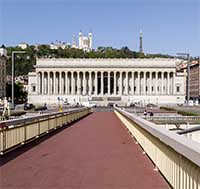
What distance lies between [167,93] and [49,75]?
132 feet

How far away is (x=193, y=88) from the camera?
19675 cm

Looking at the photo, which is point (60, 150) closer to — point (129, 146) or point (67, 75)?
point (129, 146)

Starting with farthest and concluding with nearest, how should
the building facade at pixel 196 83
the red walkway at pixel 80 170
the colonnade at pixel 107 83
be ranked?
the building facade at pixel 196 83, the colonnade at pixel 107 83, the red walkway at pixel 80 170

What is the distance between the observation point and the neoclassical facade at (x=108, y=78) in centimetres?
16880

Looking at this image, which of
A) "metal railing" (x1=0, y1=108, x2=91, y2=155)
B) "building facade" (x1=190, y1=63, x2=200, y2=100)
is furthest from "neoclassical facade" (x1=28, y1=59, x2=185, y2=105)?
"metal railing" (x1=0, y1=108, x2=91, y2=155)

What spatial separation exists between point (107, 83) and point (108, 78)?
226 centimetres

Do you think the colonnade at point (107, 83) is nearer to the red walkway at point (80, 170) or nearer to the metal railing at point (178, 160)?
the red walkway at point (80, 170)

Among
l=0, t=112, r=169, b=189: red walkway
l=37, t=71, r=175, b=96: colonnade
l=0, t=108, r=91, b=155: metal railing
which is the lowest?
l=0, t=112, r=169, b=189: red walkway

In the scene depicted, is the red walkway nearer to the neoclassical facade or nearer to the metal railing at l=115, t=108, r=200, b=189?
the metal railing at l=115, t=108, r=200, b=189

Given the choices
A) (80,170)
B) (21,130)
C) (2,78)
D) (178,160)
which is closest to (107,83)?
(2,78)

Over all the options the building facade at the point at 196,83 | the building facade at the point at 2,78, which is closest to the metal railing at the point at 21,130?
the building facade at the point at 2,78

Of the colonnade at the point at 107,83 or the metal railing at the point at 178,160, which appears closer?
the metal railing at the point at 178,160

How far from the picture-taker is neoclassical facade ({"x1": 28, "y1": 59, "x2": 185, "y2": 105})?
16880 centimetres

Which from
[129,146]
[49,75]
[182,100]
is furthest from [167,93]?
[129,146]
